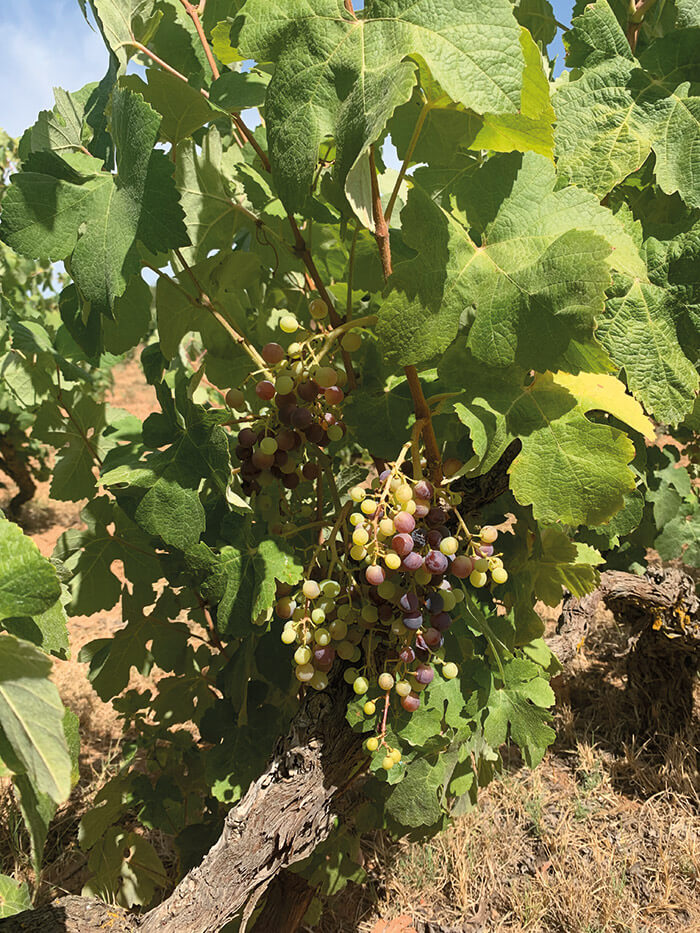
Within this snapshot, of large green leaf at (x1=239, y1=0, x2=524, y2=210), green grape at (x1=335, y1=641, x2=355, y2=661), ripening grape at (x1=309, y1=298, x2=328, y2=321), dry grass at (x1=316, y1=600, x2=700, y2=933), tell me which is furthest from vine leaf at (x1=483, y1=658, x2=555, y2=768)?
dry grass at (x1=316, y1=600, x2=700, y2=933)

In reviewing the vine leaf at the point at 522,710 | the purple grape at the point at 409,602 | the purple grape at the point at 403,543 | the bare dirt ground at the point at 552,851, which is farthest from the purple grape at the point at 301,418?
the bare dirt ground at the point at 552,851

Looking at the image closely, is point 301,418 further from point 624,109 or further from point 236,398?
point 624,109

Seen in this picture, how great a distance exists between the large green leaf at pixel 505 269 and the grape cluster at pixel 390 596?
26cm

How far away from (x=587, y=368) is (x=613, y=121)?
59 cm

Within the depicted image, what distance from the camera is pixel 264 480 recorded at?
134cm

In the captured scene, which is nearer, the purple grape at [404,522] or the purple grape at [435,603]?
the purple grape at [404,522]

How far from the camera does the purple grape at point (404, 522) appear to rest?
1150 millimetres

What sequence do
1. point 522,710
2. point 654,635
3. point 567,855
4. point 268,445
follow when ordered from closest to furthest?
point 268,445 → point 522,710 → point 567,855 → point 654,635

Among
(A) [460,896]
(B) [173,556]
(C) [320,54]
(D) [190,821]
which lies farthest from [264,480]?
(A) [460,896]

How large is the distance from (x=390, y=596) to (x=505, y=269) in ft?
1.99

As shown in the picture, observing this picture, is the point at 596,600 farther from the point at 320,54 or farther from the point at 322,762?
the point at 320,54

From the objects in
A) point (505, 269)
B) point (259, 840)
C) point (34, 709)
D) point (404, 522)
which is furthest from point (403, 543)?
point (259, 840)

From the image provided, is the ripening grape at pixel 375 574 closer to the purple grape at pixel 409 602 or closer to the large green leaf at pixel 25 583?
the purple grape at pixel 409 602

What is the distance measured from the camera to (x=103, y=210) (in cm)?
118
